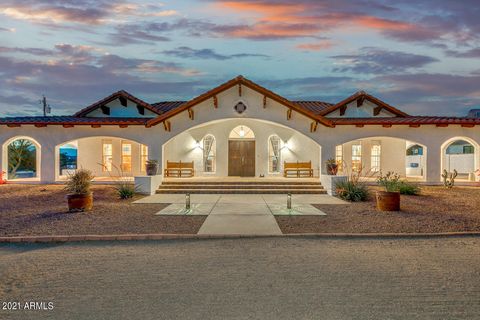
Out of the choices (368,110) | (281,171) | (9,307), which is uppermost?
(368,110)

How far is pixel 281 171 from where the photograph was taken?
64.5 ft

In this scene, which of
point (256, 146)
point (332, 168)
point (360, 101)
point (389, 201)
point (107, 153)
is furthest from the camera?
point (107, 153)

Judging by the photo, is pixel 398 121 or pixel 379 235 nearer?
pixel 379 235

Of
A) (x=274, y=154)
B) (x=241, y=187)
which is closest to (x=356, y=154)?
(x=274, y=154)

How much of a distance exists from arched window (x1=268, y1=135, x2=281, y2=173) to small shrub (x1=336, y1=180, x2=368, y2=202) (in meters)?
6.47

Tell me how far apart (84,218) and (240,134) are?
1185 centimetres

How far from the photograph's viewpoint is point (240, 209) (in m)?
10.8

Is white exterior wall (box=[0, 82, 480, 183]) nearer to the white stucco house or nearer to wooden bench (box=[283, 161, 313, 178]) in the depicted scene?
the white stucco house

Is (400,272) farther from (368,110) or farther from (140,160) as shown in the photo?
(140,160)

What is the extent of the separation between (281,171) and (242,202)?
7692 mm

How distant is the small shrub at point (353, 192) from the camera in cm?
1271

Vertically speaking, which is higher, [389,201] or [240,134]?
[240,134]

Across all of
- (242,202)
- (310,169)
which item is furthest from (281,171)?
(242,202)

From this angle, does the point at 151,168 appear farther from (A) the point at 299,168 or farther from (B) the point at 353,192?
(B) the point at 353,192
